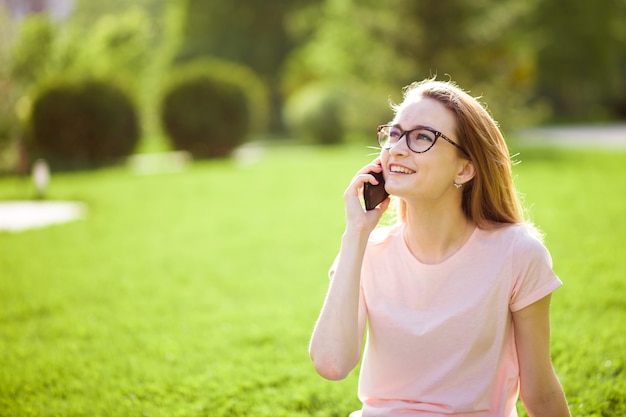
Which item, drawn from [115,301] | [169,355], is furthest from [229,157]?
[169,355]

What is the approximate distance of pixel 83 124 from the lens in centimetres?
1952

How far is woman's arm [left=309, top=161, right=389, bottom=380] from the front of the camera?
94.0 inches

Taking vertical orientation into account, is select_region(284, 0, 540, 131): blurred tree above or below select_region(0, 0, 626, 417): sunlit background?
above

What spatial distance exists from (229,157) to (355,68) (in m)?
12.8

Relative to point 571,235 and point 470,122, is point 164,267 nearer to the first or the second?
point 571,235

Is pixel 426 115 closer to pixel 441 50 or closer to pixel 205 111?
pixel 205 111

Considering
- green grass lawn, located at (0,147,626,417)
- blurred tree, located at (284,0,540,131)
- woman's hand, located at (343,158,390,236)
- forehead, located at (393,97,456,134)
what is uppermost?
blurred tree, located at (284,0,540,131)

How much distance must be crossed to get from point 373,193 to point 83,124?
61.1ft

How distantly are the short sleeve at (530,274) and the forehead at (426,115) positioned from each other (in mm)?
491

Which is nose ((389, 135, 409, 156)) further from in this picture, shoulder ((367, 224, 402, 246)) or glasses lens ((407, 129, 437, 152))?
shoulder ((367, 224, 402, 246))

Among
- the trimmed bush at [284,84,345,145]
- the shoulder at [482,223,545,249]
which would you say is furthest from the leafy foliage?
the shoulder at [482,223,545,249]

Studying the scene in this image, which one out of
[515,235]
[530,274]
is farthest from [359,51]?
[530,274]

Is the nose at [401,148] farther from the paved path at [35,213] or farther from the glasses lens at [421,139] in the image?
the paved path at [35,213]

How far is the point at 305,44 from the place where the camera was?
44.8 m
